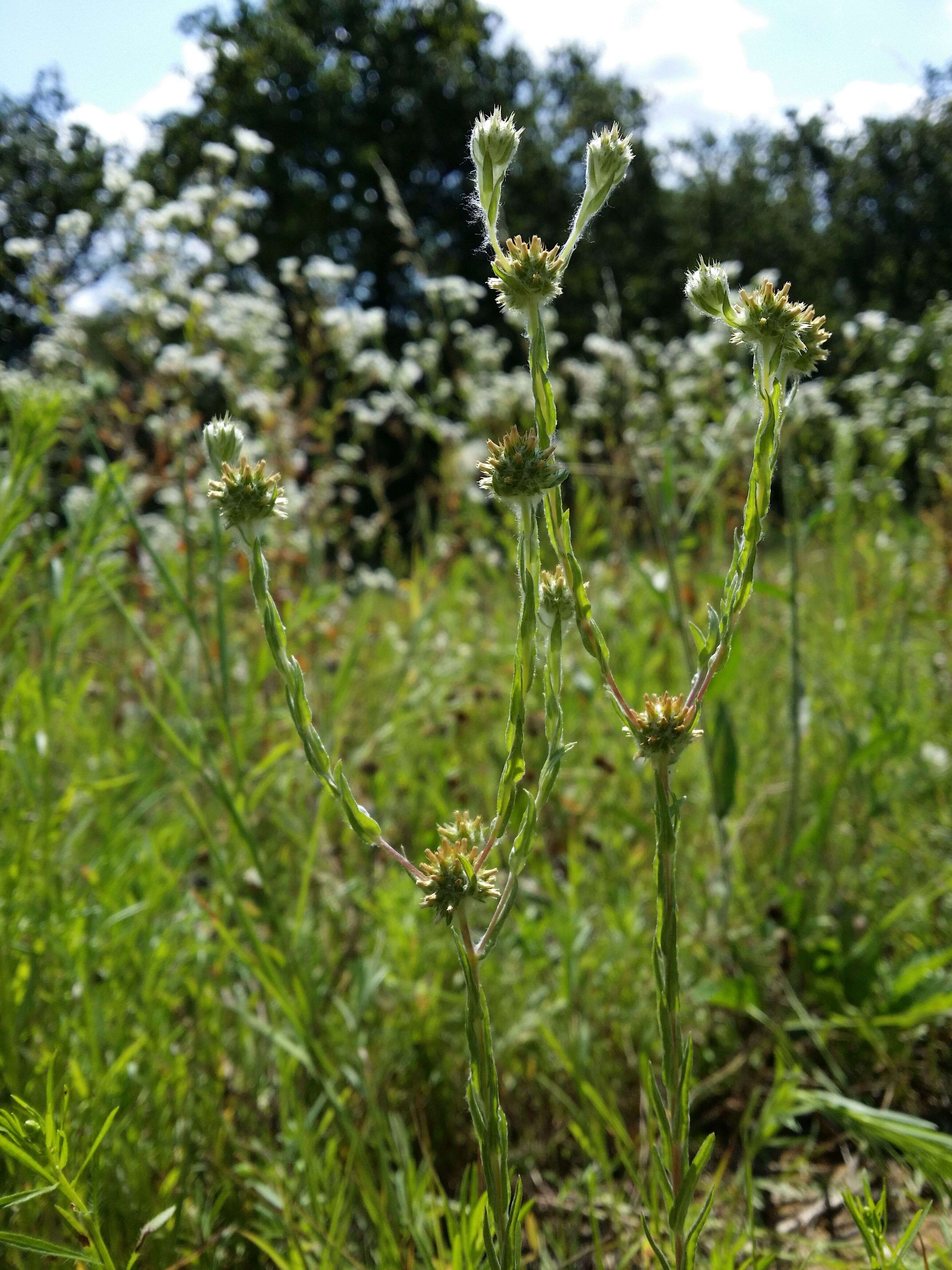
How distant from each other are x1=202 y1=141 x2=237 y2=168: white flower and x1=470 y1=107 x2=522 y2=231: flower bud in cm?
253

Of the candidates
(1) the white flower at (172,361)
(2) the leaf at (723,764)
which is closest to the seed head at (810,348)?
(2) the leaf at (723,764)

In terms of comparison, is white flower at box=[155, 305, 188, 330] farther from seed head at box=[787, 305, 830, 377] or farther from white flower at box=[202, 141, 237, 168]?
seed head at box=[787, 305, 830, 377]

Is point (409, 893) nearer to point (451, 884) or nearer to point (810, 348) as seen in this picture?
point (451, 884)

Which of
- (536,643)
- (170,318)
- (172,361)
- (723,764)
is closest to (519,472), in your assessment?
(536,643)

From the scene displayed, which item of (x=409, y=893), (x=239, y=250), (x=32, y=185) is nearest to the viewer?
(x=409, y=893)

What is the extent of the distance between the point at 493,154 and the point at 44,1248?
2.35 feet

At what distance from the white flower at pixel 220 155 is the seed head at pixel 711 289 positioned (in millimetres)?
2583

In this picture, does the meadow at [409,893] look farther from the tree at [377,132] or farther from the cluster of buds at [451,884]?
the tree at [377,132]

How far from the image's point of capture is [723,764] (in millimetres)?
1338

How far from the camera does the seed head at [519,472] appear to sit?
550 mm

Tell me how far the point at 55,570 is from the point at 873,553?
277cm

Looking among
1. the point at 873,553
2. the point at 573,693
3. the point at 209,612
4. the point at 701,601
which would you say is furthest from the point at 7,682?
the point at 873,553

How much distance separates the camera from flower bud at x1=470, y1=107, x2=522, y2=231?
550 mm

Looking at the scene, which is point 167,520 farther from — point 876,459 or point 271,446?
point 876,459
